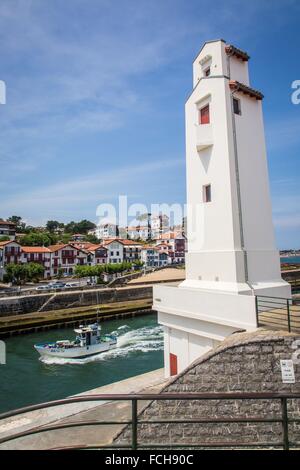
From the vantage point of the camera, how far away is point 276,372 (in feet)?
18.9

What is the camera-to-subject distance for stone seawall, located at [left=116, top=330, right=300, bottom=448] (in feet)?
18.3

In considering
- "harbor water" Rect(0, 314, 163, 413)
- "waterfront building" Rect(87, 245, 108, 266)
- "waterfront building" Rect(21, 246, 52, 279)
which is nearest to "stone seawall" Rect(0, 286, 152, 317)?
"harbor water" Rect(0, 314, 163, 413)

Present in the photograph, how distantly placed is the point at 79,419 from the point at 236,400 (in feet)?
13.3

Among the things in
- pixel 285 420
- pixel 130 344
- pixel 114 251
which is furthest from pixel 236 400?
pixel 114 251

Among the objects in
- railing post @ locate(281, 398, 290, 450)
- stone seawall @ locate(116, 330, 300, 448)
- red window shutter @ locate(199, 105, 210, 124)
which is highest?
red window shutter @ locate(199, 105, 210, 124)

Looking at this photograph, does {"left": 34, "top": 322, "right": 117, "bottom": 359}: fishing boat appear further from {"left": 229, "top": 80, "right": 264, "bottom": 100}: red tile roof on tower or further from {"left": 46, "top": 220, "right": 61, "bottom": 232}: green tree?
{"left": 46, "top": 220, "right": 61, "bottom": 232}: green tree

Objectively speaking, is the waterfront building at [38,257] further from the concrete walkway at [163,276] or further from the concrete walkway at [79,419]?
the concrete walkway at [79,419]

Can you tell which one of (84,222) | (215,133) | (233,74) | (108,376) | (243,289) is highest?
(84,222)

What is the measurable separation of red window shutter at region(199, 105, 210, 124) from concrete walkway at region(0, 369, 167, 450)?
850cm

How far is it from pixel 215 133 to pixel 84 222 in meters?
115

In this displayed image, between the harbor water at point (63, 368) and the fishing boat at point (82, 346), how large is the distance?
0.38 metres

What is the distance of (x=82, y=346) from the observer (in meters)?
21.1
